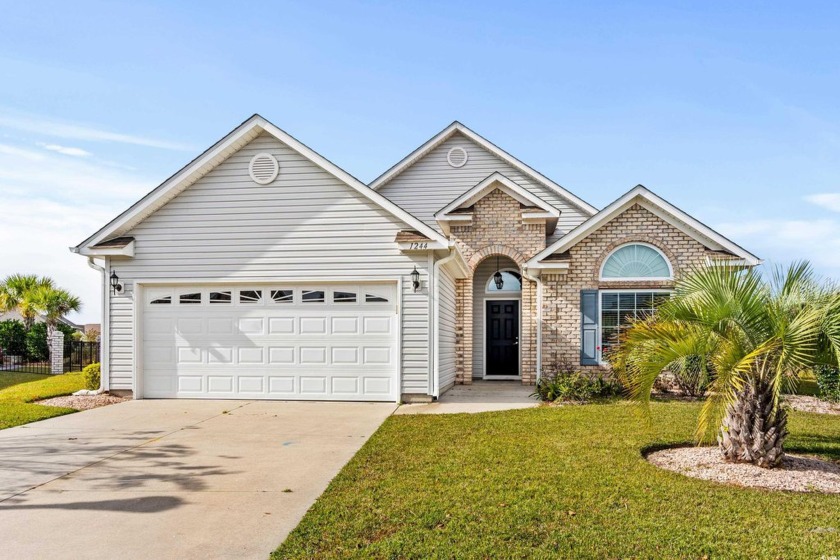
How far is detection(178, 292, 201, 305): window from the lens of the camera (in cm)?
1357

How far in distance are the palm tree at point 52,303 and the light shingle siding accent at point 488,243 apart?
1721cm

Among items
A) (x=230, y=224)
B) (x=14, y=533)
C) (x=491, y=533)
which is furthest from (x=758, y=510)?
(x=230, y=224)

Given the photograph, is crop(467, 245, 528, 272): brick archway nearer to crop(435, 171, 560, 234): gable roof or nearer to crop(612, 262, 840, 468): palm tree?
crop(435, 171, 560, 234): gable roof

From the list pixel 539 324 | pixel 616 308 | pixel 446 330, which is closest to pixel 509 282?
pixel 539 324

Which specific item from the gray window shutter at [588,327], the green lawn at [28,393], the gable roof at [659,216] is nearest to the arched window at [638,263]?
the gray window shutter at [588,327]

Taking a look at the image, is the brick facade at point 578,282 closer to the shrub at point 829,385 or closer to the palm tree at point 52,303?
the shrub at point 829,385

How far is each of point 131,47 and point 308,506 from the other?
35.8 feet

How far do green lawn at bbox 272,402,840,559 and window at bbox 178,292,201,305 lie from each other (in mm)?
6709

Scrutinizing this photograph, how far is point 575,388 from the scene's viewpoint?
1298cm

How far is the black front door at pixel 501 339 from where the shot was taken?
17.9 metres

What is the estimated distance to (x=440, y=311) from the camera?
44.9ft

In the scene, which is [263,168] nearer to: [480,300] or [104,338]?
[104,338]

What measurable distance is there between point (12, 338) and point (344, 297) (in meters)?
18.7

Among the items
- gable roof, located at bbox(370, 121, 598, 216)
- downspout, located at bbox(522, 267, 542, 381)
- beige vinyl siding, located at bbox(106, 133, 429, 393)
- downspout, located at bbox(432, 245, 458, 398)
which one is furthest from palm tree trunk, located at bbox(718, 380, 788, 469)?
gable roof, located at bbox(370, 121, 598, 216)
